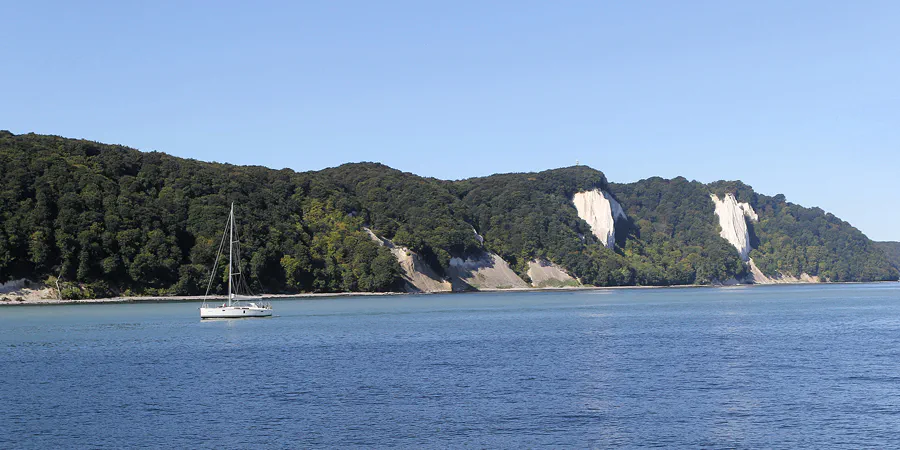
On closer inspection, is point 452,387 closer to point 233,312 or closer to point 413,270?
point 233,312

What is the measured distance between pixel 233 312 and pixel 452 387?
57.6 metres

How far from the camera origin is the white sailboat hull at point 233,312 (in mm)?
92938

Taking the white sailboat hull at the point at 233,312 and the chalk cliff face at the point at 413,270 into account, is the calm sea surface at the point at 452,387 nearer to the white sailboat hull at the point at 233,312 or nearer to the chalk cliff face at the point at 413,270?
the white sailboat hull at the point at 233,312

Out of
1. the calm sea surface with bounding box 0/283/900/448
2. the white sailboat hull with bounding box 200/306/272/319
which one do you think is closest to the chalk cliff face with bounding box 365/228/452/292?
the white sailboat hull with bounding box 200/306/272/319

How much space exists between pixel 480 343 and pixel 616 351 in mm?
11056

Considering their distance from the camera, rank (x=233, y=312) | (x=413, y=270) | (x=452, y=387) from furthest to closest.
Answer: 1. (x=413, y=270)
2. (x=233, y=312)
3. (x=452, y=387)

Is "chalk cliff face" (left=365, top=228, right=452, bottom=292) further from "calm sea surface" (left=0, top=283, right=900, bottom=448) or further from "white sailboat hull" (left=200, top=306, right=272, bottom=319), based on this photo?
"calm sea surface" (left=0, top=283, right=900, bottom=448)

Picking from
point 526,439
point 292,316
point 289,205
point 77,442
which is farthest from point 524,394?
point 289,205

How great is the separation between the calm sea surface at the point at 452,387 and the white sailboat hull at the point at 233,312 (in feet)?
41.0

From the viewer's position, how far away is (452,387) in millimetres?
42344

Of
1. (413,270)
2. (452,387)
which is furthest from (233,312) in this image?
(413,270)

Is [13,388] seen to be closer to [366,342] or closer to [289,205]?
[366,342]

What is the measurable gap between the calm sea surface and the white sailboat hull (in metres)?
12.5

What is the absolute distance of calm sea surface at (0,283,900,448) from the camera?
104 ft
